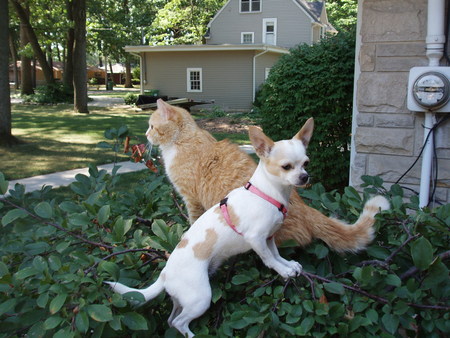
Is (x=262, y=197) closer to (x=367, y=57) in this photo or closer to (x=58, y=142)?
(x=367, y=57)

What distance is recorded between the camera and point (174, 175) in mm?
3062

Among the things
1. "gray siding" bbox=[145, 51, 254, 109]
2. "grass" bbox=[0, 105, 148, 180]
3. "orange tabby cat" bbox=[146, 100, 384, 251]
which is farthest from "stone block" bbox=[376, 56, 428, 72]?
"gray siding" bbox=[145, 51, 254, 109]

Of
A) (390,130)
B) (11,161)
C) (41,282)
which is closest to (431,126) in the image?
(390,130)

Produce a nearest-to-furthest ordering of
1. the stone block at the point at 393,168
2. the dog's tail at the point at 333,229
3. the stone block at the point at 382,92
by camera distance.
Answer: the dog's tail at the point at 333,229
the stone block at the point at 382,92
the stone block at the point at 393,168

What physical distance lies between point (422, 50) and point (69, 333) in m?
4.27

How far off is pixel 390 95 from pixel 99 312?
4.04m

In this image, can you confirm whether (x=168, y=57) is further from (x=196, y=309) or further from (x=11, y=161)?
(x=196, y=309)

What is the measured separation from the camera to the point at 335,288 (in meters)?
1.53

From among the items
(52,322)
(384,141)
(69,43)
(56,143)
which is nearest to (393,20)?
(384,141)

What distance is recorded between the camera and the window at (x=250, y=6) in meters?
32.2

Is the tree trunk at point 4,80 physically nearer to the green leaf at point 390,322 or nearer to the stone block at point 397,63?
the stone block at point 397,63

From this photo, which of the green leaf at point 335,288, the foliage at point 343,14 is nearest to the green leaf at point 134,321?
the green leaf at point 335,288

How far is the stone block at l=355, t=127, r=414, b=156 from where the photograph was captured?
14.9 ft

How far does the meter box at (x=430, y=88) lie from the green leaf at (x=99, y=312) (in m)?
Result: 3.71
